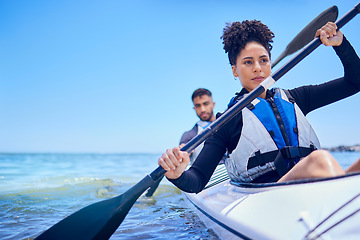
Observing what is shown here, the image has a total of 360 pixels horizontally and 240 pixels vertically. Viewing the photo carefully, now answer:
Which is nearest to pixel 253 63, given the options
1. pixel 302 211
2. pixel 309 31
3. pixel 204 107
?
pixel 309 31

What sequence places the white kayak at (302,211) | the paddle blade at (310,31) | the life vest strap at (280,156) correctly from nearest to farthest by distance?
the white kayak at (302,211)
the life vest strap at (280,156)
the paddle blade at (310,31)

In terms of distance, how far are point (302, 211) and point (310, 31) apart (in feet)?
7.60

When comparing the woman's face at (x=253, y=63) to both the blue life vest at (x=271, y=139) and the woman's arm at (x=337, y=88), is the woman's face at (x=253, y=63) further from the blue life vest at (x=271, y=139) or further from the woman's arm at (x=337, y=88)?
the woman's arm at (x=337, y=88)

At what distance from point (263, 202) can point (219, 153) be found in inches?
28.4

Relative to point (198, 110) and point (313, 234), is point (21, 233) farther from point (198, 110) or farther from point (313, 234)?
point (198, 110)

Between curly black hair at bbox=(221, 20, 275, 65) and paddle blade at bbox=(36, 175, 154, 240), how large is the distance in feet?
4.07

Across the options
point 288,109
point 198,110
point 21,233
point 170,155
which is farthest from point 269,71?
point 198,110

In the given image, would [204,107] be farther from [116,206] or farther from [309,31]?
[116,206]

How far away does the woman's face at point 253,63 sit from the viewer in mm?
2102

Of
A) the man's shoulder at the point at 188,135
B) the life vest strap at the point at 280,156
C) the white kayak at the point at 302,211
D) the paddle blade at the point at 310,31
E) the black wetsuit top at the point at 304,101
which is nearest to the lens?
the white kayak at the point at 302,211

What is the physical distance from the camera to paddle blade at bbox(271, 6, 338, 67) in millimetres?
2645

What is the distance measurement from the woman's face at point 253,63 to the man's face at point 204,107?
336 centimetres

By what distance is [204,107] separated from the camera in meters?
5.55

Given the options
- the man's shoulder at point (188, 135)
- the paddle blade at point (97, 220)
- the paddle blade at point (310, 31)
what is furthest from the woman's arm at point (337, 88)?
the man's shoulder at point (188, 135)
